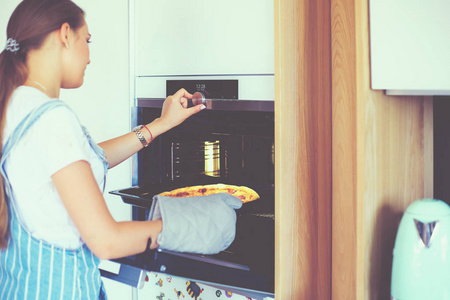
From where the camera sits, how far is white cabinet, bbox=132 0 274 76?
1.59 m

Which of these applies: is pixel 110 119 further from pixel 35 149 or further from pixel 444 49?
pixel 444 49

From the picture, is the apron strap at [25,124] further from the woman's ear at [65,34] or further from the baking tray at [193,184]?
the baking tray at [193,184]

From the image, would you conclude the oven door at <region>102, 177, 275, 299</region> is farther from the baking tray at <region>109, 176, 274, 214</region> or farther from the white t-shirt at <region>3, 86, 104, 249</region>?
the white t-shirt at <region>3, 86, 104, 249</region>

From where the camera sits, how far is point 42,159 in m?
1.03

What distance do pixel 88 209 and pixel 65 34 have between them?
1.34ft

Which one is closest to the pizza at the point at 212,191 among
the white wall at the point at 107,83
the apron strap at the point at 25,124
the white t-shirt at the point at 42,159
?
the white wall at the point at 107,83

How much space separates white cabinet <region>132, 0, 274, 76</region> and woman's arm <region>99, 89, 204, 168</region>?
22 cm

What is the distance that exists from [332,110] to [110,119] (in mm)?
1147

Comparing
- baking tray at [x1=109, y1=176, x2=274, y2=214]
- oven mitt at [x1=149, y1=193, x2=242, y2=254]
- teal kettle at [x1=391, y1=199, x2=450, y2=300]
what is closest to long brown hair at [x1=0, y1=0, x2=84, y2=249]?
oven mitt at [x1=149, y1=193, x2=242, y2=254]

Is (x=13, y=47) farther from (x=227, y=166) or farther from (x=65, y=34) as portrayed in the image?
(x=227, y=166)

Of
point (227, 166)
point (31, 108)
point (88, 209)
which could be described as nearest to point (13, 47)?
point (31, 108)

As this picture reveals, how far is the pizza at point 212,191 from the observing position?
1.59 m

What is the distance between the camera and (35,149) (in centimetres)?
104

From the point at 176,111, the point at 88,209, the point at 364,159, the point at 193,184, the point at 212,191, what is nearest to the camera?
the point at 88,209
